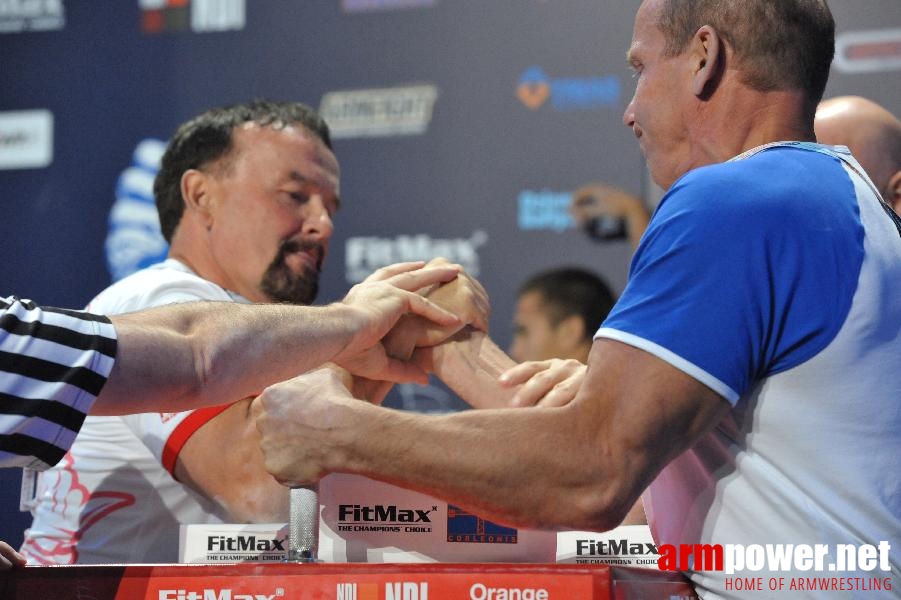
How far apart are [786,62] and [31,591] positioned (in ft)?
3.66

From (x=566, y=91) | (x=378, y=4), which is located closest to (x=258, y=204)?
(x=566, y=91)

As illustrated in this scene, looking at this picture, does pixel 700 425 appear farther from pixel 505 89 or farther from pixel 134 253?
pixel 134 253

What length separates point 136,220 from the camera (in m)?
3.94

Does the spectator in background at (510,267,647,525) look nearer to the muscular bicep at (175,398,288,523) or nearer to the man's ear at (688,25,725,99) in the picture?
the muscular bicep at (175,398,288,523)

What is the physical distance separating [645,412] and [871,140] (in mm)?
1578

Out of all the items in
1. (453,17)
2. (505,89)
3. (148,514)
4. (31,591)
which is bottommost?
(148,514)

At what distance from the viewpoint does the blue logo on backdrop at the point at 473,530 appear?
134cm

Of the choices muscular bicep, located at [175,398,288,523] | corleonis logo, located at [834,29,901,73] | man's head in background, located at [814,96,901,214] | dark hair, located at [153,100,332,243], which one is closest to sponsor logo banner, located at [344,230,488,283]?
dark hair, located at [153,100,332,243]

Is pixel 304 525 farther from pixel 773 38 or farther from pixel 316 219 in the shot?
pixel 316 219

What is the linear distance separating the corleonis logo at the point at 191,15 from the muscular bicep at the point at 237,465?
236 cm

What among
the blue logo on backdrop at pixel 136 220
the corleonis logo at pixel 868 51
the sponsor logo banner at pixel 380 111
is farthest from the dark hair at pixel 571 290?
the blue logo on backdrop at pixel 136 220

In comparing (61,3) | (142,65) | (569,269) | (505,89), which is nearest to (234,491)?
(569,269)

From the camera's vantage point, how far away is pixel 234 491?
75.0 inches

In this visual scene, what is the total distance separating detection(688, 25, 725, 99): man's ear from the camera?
145 cm
